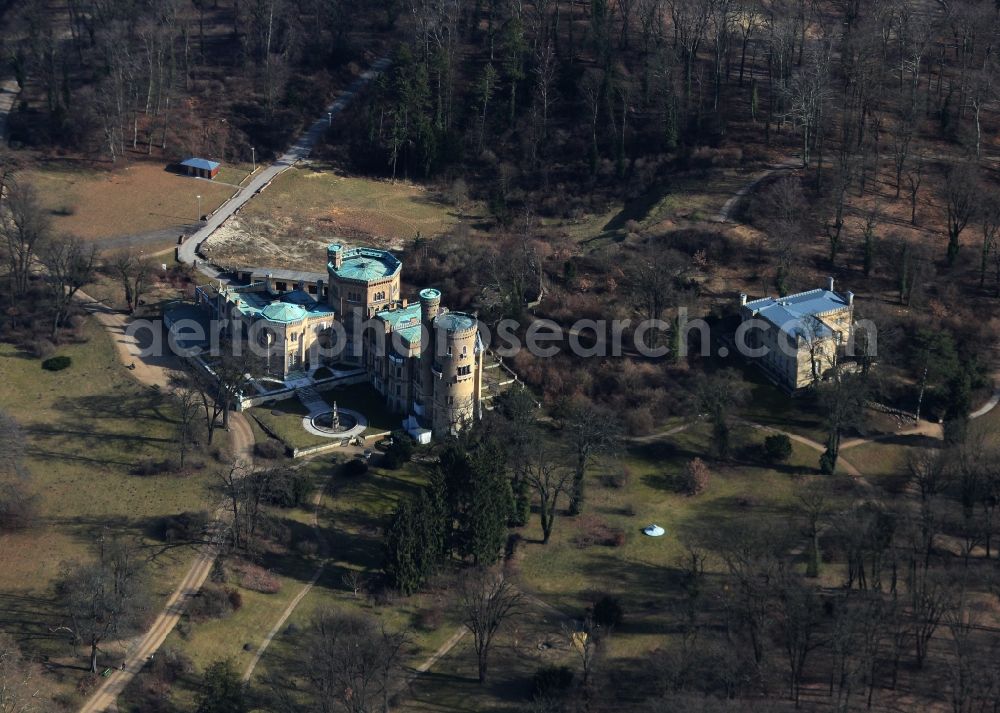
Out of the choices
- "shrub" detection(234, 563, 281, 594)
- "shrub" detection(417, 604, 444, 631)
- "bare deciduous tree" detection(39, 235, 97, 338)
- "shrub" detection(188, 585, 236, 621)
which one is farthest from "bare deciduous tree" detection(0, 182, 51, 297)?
"shrub" detection(417, 604, 444, 631)

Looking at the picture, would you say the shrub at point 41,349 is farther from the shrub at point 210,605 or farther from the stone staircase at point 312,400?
the shrub at point 210,605

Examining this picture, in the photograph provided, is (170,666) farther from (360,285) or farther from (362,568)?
(360,285)

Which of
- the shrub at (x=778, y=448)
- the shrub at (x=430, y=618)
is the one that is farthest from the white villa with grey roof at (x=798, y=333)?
the shrub at (x=430, y=618)

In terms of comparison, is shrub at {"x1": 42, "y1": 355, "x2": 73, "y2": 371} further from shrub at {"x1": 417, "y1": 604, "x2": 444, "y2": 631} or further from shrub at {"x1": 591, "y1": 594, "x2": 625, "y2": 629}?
shrub at {"x1": 591, "y1": 594, "x2": 625, "y2": 629}

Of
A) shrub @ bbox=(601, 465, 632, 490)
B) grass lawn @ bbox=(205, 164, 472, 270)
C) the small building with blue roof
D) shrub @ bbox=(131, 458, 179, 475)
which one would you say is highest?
the small building with blue roof

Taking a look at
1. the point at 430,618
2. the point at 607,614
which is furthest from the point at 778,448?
the point at 430,618

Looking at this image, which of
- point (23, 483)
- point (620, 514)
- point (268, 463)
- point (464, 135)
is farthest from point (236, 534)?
point (464, 135)

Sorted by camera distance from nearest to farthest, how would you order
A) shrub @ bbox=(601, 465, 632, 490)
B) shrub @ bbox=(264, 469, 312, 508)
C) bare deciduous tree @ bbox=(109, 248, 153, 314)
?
shrub @ bbox=(264, 469, 312, 508), shrub @ bbox=(601, 465, 632, 490), bare deciduous tree @ bbox=(109, 248, 153, 314)
